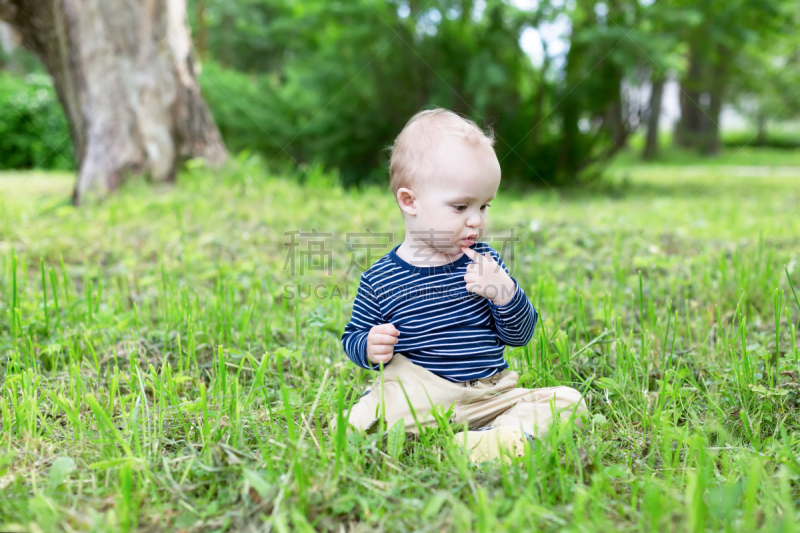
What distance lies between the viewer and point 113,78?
5.11 metres

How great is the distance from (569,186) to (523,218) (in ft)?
12.2

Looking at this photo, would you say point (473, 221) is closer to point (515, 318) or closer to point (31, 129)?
point (515, 318)

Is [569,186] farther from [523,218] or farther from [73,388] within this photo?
[73,388]

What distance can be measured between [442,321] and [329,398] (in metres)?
0.44

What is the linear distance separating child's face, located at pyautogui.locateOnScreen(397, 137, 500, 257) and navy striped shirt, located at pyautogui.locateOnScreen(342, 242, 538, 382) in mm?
122

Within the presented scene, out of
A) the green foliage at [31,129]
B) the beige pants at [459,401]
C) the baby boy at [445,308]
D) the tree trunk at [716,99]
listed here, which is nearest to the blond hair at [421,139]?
the baby boy at [445,308]

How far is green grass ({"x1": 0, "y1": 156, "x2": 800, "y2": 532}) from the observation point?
4.17 ft

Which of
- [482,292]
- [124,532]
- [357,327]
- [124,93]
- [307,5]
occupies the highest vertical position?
[307,5]

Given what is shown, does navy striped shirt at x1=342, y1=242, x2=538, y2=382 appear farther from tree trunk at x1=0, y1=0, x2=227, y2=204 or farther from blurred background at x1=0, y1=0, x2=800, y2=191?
blurred background at x1=0, y1=0, x2=800, y2=191

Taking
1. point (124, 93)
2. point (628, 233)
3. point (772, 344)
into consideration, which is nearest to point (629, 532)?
point (772, 344)

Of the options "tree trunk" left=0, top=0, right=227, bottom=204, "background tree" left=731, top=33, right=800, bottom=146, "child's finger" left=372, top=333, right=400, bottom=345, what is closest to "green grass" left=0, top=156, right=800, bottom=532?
"child's finger" left=372, top=333, right=400, bottom=345

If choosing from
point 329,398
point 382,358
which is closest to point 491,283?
point 382,358

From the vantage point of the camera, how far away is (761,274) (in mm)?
2818

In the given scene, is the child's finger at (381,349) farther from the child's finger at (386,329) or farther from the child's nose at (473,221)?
the child's nose at (473,221)
